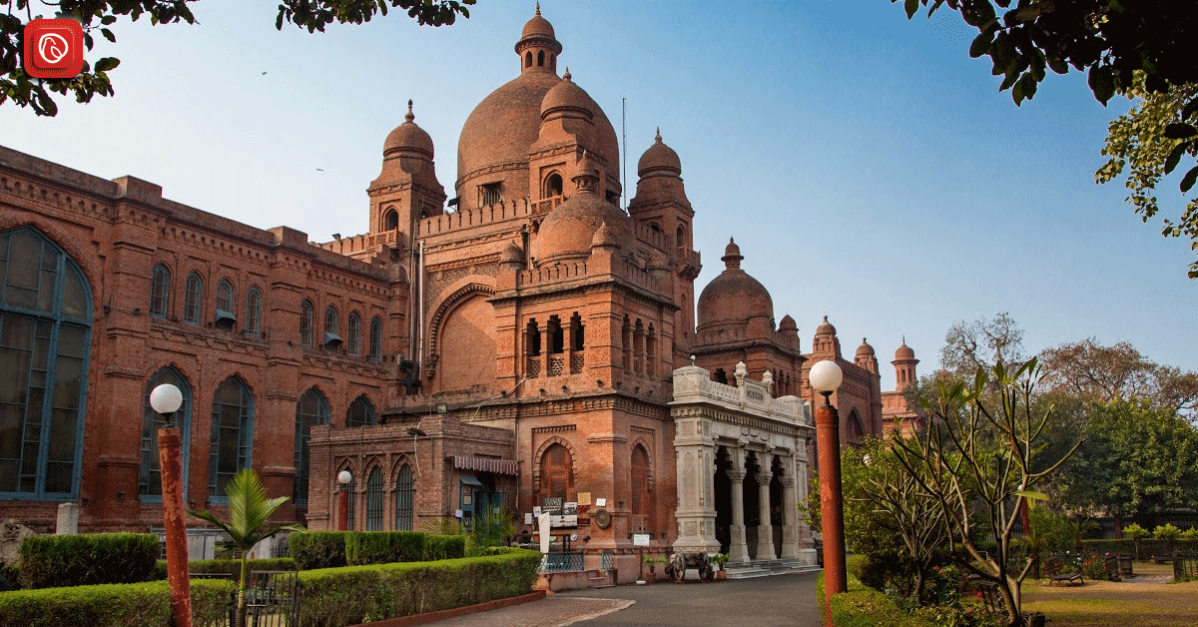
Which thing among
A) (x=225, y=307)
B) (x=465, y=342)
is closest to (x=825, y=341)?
(x=465, y=342)

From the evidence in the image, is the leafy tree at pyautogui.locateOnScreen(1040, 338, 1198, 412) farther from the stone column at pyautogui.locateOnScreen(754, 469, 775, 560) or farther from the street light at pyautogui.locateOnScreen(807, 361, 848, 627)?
the street light at pyautogui.locateOnScreen(807, 361, 848, 627)

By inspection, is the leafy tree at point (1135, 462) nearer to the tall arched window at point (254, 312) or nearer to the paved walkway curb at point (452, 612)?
the paved walkway curb at point (452, 612)

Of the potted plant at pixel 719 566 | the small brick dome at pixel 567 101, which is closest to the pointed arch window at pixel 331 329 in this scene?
the small brick dome at pixel 567 101

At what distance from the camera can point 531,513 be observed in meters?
31.0

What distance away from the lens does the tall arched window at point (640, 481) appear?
102 feet

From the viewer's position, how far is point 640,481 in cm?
3152

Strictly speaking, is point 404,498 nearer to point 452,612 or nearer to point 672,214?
point 452,612

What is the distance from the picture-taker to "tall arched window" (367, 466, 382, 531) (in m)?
30.1

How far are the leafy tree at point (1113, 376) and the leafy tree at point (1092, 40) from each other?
4623cm

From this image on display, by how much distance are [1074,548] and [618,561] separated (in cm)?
1369

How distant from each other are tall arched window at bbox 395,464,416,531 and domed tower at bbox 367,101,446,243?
12706 mm

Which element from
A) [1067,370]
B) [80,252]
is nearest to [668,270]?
[80,252]

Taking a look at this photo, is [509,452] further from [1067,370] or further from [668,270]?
[1067,370]

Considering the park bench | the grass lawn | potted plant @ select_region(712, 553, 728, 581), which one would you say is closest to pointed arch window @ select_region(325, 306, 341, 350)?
potted plant @ select_region(712, 553, 728, 581)
